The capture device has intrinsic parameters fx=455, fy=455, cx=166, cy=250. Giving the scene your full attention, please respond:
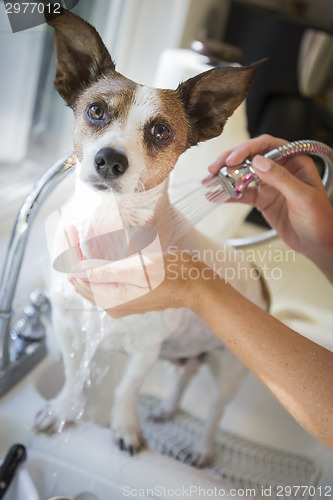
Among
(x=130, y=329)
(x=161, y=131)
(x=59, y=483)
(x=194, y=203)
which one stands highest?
(x=161, y=131)

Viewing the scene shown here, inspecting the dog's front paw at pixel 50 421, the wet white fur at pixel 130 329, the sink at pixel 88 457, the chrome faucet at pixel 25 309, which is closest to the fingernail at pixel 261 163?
the wet white fur at pixel 130 329

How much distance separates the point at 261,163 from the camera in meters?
0.56

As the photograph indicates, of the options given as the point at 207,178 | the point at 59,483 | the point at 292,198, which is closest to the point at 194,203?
the point at 207,178

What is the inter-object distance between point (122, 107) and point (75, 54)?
75 millimetres

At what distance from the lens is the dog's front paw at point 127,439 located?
669 mm

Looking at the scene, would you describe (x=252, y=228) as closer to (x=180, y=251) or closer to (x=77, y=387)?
(x=180, y=251)

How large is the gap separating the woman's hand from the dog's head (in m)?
0.10

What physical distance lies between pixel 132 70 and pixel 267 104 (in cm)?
28

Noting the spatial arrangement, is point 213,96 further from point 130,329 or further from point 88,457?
point 88,457

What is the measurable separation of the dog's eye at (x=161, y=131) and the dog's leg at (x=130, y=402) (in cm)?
30

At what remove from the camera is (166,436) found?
2.40ft

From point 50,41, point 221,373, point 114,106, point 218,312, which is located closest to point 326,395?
point 218,312

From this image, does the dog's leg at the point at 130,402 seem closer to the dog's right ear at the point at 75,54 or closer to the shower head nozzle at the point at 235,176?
the shower head nozzle at the point at 235,176

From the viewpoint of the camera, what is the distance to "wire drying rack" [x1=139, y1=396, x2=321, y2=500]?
655 millimetres
